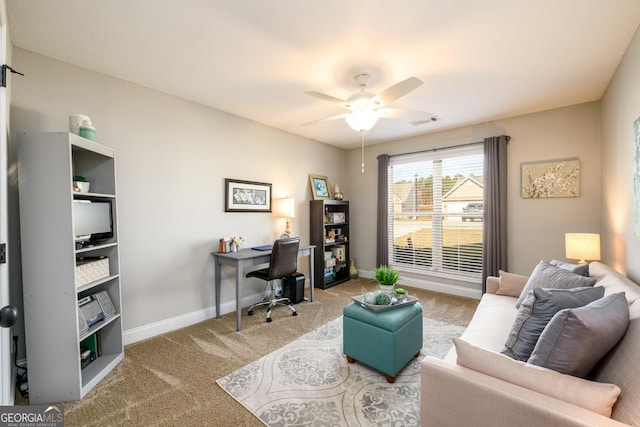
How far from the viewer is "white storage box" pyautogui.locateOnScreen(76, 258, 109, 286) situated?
6.32ft

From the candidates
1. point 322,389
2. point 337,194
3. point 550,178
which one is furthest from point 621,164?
point 337,194

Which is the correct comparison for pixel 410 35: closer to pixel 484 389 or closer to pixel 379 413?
pixel 484 389

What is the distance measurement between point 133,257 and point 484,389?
2.92 metres

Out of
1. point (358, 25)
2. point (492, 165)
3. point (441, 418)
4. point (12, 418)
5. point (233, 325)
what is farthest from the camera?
point (492, 165)

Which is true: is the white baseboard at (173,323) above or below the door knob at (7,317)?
below

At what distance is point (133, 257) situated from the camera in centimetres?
263

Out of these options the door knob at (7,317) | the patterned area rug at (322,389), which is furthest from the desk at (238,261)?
the door knob at (7,317)

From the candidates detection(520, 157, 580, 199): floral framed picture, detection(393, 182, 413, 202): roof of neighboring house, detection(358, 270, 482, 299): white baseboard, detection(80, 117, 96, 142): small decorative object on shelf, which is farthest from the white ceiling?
detection(358, 270, 482, 299): white baseboard

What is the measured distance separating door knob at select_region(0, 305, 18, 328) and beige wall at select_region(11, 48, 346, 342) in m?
1.77

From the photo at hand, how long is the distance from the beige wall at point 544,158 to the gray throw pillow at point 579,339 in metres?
2.69

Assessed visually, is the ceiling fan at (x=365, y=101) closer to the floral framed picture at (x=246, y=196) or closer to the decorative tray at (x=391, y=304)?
the decorative tray at (x=391, y=304)

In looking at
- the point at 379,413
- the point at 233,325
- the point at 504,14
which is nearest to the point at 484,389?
the point at 379,413

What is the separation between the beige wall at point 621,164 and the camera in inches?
77.9

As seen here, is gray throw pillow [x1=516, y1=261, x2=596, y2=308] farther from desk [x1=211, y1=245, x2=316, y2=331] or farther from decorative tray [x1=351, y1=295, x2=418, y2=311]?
desk [x1=211, y1=245, x2=316, y2=331]
